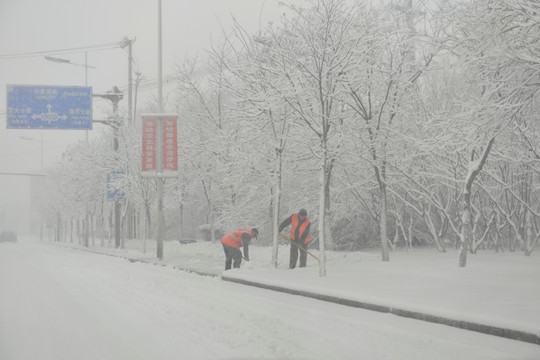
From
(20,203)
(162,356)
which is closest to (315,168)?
(162,356)

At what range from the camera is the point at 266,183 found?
21.6 meters

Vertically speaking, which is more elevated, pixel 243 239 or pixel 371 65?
pixel 371 65

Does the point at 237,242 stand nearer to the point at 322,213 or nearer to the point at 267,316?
the point at 322,213

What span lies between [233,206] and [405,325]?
18.5 meters

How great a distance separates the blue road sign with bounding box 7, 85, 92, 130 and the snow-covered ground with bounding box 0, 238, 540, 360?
33.6 ft

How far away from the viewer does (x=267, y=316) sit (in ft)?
25.3

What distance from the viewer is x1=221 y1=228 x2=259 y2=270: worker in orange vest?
45.3ft

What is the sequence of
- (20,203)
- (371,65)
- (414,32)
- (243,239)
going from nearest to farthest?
(414,32)
(243,239)
(371,65)
(20,203)

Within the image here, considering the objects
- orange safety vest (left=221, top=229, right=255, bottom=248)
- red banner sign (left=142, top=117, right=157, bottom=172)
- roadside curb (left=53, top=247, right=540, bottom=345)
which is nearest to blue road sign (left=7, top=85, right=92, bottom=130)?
red banner sign (left=142, top=117, right=157, bottom=172)

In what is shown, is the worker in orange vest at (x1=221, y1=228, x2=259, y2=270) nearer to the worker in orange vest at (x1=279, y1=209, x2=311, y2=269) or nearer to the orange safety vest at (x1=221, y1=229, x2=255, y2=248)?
the orange safety vest at (x1=221, y1=229, x2=255, y2=248)

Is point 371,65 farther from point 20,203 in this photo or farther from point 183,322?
point 20,203

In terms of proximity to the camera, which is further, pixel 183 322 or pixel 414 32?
pixel 414 32

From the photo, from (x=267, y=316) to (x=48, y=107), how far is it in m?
17.5

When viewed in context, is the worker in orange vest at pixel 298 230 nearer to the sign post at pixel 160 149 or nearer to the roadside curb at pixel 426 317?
the roadside curb at pixel 426 317
